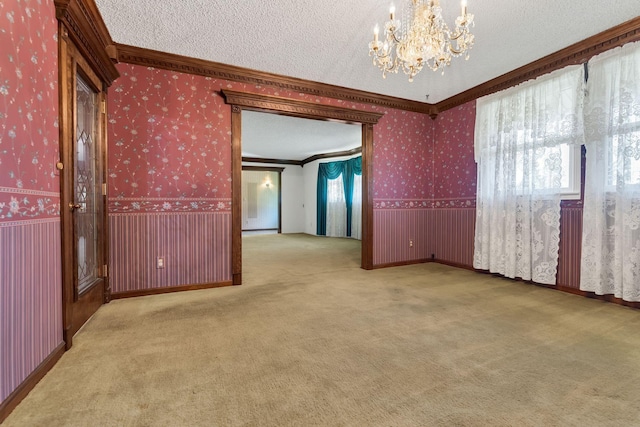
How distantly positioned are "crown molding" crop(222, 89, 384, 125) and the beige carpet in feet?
7.26

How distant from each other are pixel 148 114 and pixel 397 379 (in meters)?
3.29

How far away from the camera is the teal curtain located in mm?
8528

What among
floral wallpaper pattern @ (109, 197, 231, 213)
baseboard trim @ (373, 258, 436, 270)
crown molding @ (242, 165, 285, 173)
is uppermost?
crown molding @ (242, 165, 285, 173)

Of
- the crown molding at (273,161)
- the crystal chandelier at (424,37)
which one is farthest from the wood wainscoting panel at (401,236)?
the crown molding at (273,161)

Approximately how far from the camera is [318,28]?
2689 mm

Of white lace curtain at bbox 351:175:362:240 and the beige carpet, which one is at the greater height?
white lace curtain at bbox 351:175:362:240

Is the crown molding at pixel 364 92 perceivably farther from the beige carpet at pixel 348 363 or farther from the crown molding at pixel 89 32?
the beige carpet at pixel 348 363

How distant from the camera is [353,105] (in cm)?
420

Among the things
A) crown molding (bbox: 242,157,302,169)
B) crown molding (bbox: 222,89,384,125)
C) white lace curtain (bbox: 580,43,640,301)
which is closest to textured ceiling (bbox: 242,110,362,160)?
crown molding (bbox: 242,157,302,169)

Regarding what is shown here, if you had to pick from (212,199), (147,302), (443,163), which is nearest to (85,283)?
(147,302)

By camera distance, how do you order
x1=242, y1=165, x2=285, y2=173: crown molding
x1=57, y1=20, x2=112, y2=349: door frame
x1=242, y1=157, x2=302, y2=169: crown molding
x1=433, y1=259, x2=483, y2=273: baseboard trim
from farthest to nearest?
x1=242, y1=165, x2=285, y2=173: crown molding → x1=242, y1=157, x2=302, y2=169: crown molding → x1=433, y1=259, x2=483, y2=273: baseboard trim → x1=57, y1=20, x2=112, y2=349: door frame

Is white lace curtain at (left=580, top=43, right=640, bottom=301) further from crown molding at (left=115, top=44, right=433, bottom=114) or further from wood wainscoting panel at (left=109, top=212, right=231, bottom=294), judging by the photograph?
wood wainscoting panel at (left=109, top=212, right=231, bottom=294)

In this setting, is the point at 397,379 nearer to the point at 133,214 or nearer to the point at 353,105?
the point at 133,214

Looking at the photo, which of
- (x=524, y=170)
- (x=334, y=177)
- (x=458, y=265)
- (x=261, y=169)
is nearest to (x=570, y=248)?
(x=524, y=170)
